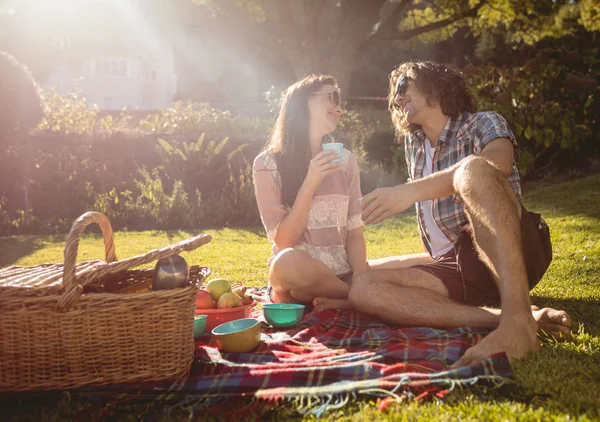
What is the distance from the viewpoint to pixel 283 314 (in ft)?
11.1

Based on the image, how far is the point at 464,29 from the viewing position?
24.6 metres

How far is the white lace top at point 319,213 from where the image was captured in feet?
12.9

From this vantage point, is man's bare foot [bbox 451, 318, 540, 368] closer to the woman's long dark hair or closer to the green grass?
the green grass

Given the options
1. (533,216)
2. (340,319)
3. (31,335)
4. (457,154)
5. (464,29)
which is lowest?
(340,319)

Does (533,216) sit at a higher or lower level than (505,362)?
higher

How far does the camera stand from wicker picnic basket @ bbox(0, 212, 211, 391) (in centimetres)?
236

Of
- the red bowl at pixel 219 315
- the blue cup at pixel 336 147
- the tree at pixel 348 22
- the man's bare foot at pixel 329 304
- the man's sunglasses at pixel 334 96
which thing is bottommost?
the man's bare foot at pixel 329 304

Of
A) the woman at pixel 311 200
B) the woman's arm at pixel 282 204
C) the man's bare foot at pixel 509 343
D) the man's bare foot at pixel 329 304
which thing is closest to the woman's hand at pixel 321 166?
the woman's arm at pixel 282 204

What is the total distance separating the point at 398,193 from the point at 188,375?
1.41 metres

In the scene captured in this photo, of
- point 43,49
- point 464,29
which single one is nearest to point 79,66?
point 43,49

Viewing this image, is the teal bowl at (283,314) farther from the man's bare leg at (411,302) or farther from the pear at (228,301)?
the man's bare leg at (411,302)

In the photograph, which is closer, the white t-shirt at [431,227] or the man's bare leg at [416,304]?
the man's bare leg at [416,304]

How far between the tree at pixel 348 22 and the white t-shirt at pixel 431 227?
14053 millimetres

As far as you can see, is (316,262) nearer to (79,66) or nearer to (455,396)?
(455,396)
